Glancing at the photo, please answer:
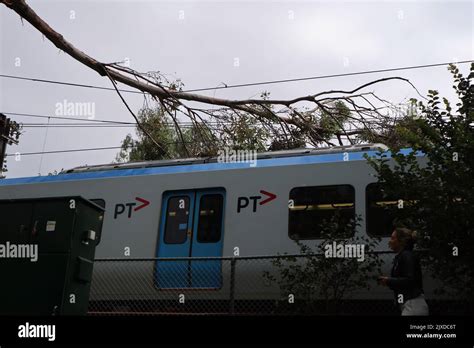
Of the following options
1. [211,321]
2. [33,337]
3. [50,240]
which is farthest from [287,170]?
[33,337]

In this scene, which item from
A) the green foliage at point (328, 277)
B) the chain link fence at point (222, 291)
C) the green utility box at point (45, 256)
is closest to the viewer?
the green utility box at point (45, 256)

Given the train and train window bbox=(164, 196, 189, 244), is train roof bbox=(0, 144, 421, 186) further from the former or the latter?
train window bbox=(164, 196, 189, 244)

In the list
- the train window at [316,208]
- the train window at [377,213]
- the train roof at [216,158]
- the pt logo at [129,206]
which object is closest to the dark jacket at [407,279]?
the train window at [377,213]

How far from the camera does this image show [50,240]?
8.72 m

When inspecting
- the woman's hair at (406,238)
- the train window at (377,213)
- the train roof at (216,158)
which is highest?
the train roof at (216,158)

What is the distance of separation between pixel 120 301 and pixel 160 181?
263 cm

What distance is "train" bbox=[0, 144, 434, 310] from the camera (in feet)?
36.1

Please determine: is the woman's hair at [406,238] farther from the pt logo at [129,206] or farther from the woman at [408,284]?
the pt logo at [129,206]

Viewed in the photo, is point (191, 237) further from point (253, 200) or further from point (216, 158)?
point (216, 158)

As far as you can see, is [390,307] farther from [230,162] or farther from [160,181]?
[160,181]

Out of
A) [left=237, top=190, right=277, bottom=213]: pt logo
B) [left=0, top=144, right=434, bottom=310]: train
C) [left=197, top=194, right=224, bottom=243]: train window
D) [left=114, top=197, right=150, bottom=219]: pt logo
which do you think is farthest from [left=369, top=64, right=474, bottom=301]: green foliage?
[left=114, top=197, right=150, bottom=219]: pt logo

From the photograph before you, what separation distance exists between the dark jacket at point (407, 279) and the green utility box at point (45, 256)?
14.6 ft

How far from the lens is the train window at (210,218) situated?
12.0 m

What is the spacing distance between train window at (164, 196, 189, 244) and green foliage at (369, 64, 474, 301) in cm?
472
